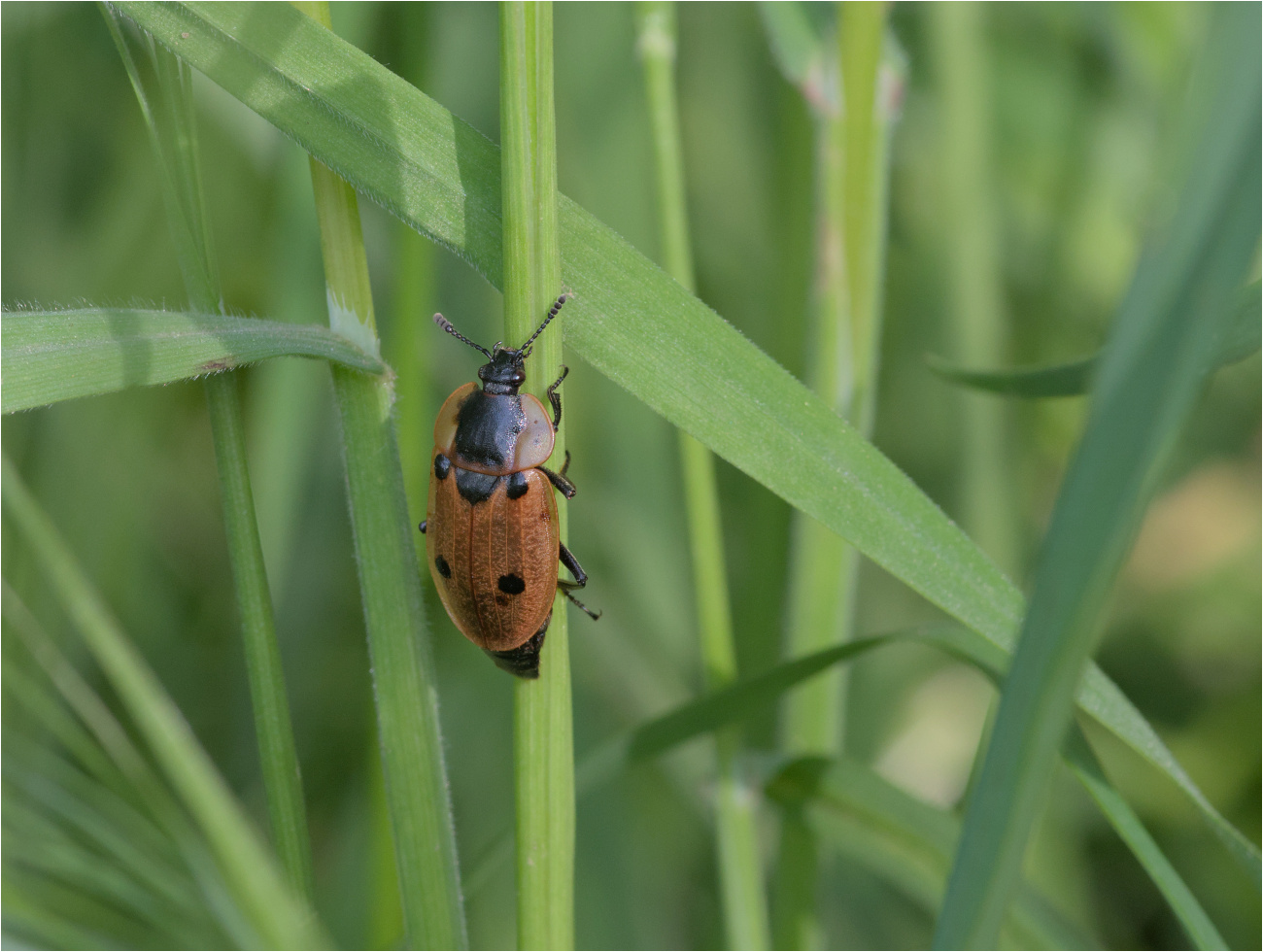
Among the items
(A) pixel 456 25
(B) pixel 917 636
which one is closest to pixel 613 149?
(A) pixel 456 25

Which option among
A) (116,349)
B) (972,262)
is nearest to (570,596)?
(116,349)

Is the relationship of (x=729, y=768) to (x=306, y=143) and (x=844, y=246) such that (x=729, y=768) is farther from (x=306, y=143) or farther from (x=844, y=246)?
(x=306, y=143)

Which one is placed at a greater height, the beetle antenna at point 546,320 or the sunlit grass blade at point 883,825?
the beetle antenna at point 546,320

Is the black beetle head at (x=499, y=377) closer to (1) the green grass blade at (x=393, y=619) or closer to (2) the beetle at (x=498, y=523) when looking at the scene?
(2) the beetle at (x=498, y=523)

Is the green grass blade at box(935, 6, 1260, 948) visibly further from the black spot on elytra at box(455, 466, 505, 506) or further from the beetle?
the black spot on elytra at box(455, 466, 505, 506)

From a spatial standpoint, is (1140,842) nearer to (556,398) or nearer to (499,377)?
(556,398)

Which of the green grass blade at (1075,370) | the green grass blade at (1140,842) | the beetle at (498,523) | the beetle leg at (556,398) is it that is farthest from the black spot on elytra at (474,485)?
the green grass blade at (1140,842)
